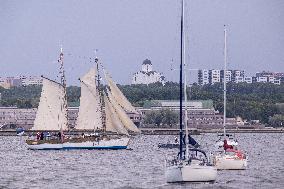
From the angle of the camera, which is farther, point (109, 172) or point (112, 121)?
point (112, 121)

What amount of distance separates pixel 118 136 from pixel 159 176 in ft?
142

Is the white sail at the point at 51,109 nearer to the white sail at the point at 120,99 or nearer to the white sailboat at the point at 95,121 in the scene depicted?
the white sailboat at the point at 95,121

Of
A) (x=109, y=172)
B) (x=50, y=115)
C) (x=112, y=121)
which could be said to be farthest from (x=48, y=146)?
(x=109, y=172)

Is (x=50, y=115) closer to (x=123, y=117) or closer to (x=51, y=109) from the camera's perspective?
(x=51, y=109)

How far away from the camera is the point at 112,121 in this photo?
10206cm

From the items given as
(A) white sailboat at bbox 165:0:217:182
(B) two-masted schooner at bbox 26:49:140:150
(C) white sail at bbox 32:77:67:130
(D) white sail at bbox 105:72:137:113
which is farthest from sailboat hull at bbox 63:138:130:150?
(A) white sailboat at bbox 165:0:217:182

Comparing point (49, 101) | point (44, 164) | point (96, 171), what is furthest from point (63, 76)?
point (96, 171)

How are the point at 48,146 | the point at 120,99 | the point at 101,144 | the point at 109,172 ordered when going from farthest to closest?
the point at 48,146 → the point at 101,144 → the point at 120,99 → the point at 109,172

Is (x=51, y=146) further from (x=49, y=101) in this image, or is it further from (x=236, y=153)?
(x=236, y=153)

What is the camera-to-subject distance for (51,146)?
4284 inches

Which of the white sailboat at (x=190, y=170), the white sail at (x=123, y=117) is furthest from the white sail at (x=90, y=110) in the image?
the white sailboat at (x=190, y=170)

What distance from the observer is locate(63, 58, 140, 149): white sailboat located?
4097 inches

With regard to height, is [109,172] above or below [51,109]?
below

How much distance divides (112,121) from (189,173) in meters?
45.4
